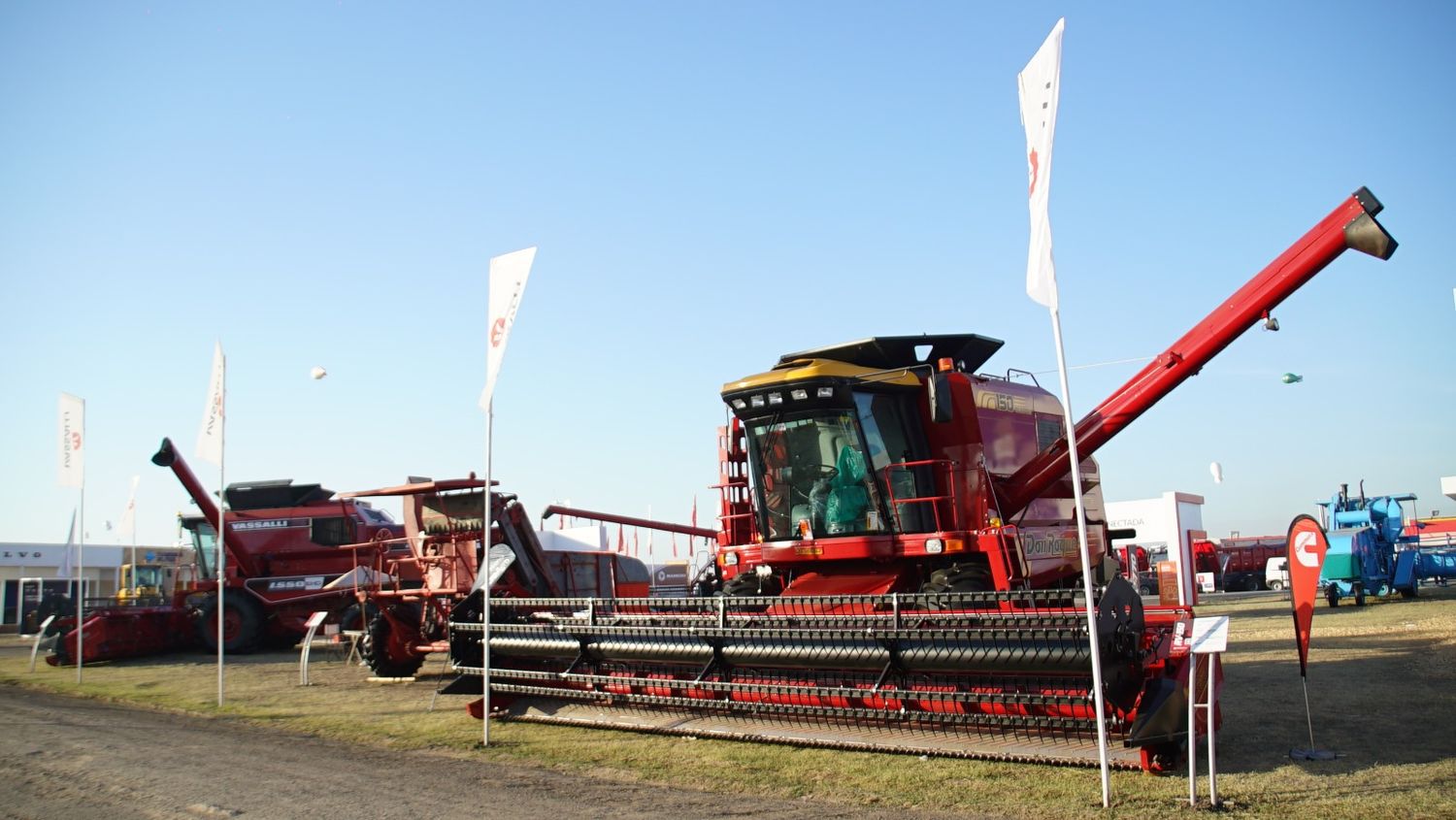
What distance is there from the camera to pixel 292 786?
7082mm

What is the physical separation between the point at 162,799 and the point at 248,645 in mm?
15638

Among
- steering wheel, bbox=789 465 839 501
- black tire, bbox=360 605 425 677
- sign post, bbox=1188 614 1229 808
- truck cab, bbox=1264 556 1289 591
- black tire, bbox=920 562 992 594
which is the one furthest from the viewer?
truck cab, bbox=1264 556 1289 591

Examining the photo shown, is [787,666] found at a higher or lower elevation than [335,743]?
higher

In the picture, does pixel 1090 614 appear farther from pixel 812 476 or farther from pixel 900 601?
pixel 812 476

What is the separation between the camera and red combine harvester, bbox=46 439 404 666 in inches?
800

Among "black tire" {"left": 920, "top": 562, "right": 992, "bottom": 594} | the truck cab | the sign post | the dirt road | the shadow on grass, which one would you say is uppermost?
"black tire" {"left": 920, "top": 562, "right": 992, "bottom": 594}

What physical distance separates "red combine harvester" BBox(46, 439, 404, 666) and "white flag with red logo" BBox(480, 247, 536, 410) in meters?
11.3

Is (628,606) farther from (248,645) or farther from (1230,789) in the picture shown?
(248,645)

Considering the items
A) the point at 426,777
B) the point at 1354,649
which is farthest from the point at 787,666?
the point at 1354,649

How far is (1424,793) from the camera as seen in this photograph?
223 inches

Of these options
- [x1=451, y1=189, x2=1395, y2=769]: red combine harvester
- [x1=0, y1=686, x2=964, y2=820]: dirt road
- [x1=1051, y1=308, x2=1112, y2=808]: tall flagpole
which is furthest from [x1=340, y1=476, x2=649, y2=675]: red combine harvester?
[x1=1051, y1=308, x2=1112, y2=808]: tall flagpole

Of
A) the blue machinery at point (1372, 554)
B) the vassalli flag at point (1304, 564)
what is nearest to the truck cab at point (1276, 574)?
the blue machinery at point (1372, 554)

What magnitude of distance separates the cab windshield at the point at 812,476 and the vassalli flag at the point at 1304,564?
3644 mm

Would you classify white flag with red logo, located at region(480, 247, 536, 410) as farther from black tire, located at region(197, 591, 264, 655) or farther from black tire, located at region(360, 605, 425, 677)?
black tire, located at region(197, 591, 264, 655)
